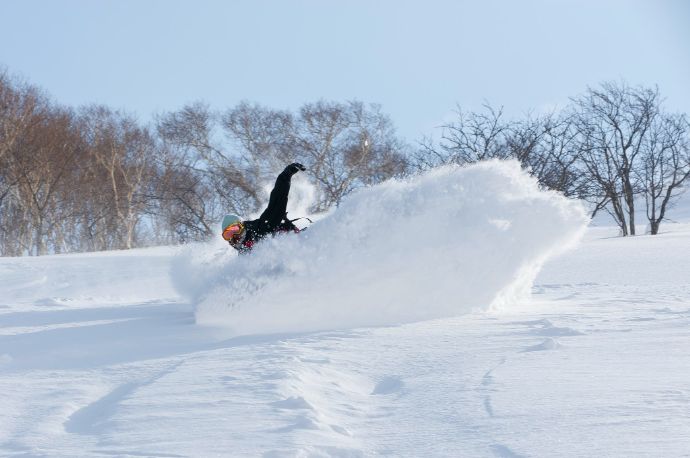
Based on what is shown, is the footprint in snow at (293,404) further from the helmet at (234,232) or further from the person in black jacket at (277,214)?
the helmet at (234,232)

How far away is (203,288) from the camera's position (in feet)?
32.3

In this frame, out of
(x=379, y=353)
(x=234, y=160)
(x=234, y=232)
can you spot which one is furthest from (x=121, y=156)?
(x=379, y=353)

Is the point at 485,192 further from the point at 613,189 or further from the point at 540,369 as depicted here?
the point at 613,189

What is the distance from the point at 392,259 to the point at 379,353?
101 inches

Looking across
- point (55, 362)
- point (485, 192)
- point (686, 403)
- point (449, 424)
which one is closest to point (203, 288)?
point (55, 362)

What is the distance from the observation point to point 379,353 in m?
6.87

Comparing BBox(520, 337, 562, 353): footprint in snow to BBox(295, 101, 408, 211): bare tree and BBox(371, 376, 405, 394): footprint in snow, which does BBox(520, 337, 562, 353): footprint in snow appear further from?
BBox(295, 101, 408, 211): bare tree

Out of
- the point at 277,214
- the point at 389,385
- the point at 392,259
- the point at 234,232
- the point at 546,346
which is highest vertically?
the point at 277,214

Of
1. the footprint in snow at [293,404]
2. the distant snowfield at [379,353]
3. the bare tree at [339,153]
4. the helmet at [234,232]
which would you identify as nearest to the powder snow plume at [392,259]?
the distant snowfield at [379,353]

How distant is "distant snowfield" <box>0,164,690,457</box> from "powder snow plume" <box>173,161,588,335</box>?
0.02 m

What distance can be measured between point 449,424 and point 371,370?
1.70 m

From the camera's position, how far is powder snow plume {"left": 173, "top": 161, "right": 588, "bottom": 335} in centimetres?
927

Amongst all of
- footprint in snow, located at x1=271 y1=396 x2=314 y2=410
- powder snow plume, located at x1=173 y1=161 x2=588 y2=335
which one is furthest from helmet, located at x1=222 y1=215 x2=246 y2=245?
footprint in snow, located at x1=271 y1=396 x2=314 y2=410

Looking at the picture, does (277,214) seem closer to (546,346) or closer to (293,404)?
(546,346)
